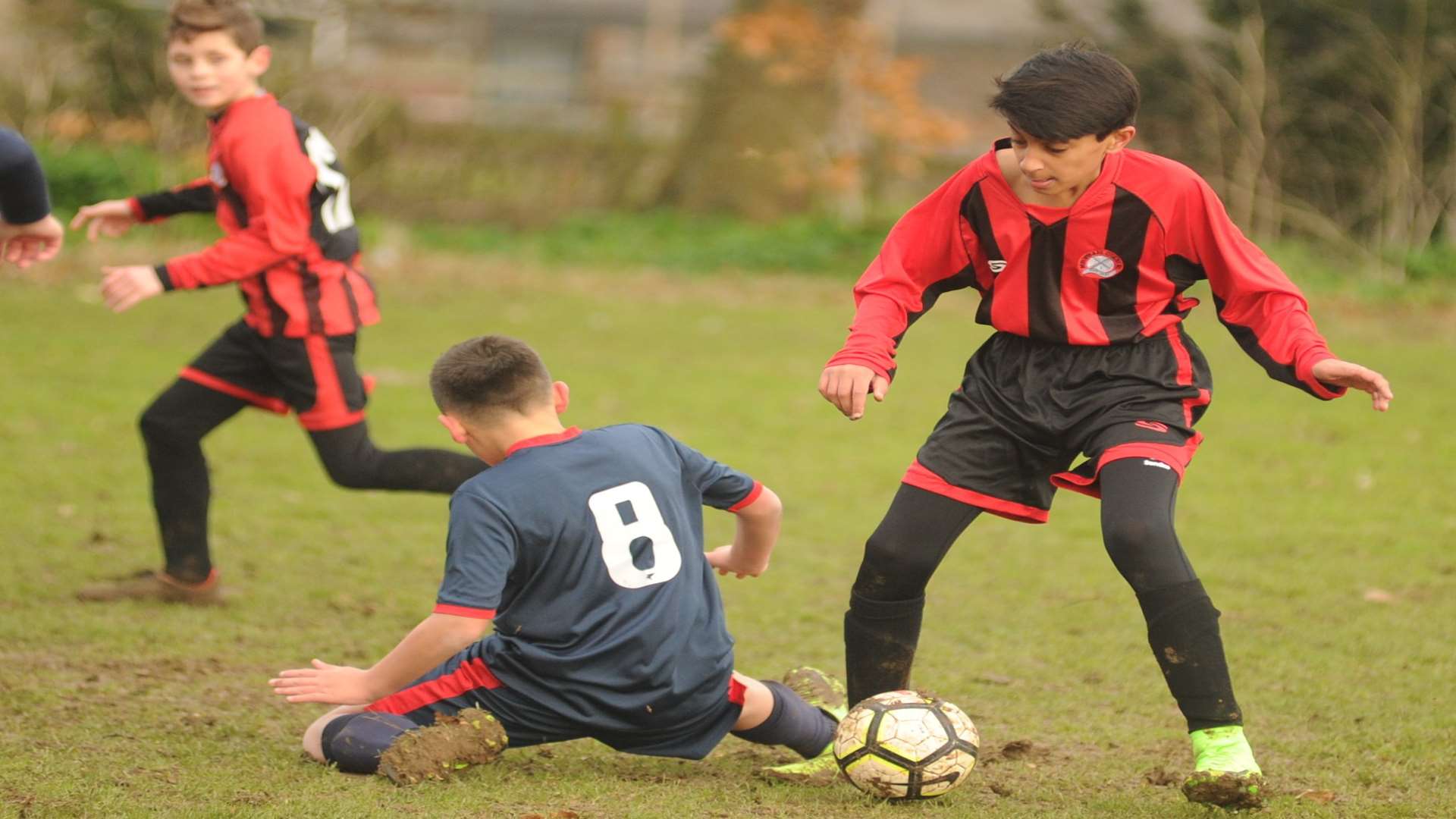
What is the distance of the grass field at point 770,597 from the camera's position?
3.54 meters

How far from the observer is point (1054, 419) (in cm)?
362

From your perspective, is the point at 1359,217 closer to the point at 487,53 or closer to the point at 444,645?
the point at 444,645

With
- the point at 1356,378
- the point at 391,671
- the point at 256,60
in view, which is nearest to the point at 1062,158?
the point at 1356,378

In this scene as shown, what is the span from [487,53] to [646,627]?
3767 centimetres

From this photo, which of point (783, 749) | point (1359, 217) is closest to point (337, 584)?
point (783, 749)

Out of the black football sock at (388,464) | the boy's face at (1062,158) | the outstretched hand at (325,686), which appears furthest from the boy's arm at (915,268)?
the black football sock at (388,464)

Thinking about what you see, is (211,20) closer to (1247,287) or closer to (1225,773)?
(1247,287)

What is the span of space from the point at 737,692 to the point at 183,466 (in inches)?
99.9

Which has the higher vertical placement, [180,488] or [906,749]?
[906,749]

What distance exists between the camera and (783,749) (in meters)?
4.09

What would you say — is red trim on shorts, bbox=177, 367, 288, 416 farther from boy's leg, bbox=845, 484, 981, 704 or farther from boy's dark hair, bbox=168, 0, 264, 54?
boy's leg, bbox=845, 484, 981, 704

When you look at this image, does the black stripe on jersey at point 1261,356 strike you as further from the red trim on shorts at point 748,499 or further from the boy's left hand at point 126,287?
the boy's left hand at point 126,287

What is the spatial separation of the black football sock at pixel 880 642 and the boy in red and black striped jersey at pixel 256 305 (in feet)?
6.13

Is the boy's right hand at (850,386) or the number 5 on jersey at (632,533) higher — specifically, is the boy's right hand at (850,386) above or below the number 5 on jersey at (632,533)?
above
